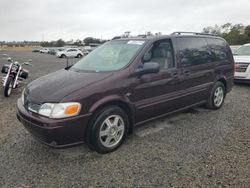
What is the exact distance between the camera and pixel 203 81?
4.52 metres

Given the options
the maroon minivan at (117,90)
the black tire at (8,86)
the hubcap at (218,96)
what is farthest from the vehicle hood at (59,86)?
the black tire at (8,86)

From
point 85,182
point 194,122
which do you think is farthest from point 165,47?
point 85,182

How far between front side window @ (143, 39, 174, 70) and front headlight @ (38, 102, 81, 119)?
4.84 ft

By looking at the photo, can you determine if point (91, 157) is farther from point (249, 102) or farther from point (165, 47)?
point (249, 102)

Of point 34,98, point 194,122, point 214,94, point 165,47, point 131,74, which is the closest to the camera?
point 34,98

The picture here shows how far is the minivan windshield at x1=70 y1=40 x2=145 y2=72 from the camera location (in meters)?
3.43

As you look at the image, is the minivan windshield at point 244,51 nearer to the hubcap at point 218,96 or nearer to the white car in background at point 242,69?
the white car in background at point 242,69

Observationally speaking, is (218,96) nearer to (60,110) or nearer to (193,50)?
(193,50)

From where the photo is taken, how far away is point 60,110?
8.78 feet

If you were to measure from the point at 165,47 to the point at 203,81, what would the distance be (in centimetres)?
127

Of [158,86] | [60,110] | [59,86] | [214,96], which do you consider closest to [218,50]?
[214,96]

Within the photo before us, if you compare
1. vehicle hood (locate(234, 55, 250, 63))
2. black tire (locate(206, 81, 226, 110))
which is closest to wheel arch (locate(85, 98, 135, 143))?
black tire (locate(206, 81, 226, 110))

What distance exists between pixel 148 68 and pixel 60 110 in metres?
1.46

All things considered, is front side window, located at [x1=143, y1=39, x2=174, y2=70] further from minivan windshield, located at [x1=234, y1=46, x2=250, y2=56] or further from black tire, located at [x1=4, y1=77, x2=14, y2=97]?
minivan windshield, located at [x1=234, y1=46, x2=250, y2=56]
